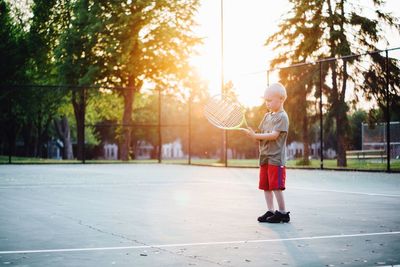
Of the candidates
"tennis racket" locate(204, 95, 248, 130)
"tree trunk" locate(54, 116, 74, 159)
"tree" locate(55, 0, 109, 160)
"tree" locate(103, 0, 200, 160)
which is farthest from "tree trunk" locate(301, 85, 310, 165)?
"tree trunk" locate(54, 116, 74, 159)

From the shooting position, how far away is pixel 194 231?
655 centimetres

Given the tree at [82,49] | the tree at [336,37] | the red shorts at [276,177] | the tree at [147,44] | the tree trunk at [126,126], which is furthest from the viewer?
the tree at [82,49]

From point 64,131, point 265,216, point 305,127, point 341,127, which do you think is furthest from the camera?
point 64,131

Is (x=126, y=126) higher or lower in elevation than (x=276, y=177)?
higher

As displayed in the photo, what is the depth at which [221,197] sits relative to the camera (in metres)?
11.1

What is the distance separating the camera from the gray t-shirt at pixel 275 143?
718cm

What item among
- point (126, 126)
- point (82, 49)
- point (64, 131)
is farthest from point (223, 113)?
point (64, 131)

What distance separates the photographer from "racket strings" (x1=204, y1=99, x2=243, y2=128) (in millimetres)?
7832

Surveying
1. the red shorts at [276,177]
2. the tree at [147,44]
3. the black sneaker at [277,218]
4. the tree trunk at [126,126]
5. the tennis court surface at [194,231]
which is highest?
the tree at [147,44]

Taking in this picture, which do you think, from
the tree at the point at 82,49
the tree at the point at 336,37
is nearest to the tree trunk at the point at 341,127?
the tree at the point at 336,37

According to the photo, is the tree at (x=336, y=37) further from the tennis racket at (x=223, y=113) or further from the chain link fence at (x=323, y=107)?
the tennis racket at (x=223, y=113)

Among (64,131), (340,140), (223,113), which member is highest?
(64,131)

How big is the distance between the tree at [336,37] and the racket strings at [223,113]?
15.9m

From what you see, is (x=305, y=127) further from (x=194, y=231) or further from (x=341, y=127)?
(x=194, y=231)
